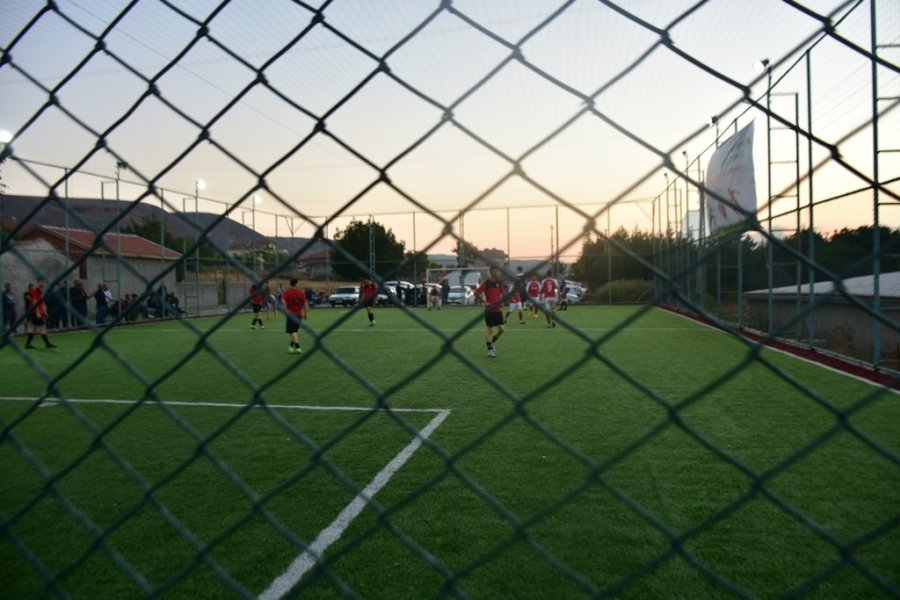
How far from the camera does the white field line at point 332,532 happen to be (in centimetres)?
309

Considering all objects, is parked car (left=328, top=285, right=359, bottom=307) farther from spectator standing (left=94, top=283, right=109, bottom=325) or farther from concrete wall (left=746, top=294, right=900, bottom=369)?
concrete wall (left=746, top=294, right=900, bottom=369)

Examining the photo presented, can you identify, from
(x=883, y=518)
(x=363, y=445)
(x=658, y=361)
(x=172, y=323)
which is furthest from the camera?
(x=172, y=323)

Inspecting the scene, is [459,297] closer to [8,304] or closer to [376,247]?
[376,247]

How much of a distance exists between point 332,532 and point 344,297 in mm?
32828

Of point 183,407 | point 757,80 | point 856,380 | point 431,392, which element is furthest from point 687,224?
point 757,80

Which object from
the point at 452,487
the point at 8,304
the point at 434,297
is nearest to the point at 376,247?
the point at 434,297

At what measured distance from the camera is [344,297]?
118ft

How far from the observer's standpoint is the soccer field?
1.41m

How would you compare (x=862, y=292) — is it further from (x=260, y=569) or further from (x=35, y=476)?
(x=35, y=476)

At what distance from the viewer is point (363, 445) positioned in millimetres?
5590

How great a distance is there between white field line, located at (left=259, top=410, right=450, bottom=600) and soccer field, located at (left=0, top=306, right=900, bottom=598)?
0.02 metres

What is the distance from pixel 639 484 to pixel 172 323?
22.1 m

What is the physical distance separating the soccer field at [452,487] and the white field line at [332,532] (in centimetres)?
2

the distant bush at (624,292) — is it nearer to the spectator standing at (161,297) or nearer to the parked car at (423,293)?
the parked car at (423,293)
